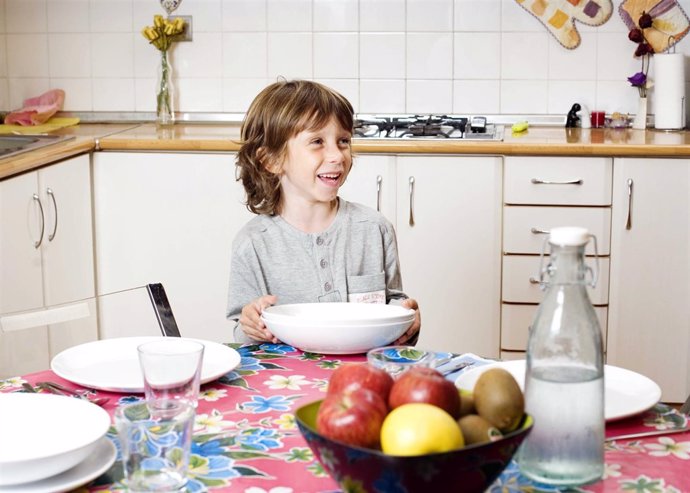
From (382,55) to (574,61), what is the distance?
66 cm

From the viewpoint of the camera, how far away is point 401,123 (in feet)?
11.6

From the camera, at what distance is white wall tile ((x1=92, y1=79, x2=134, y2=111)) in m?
3.78

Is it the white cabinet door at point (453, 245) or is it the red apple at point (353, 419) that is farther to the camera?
the white cabinet door at point (453, 245)

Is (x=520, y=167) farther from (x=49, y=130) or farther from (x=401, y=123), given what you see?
(x=49, y=130)

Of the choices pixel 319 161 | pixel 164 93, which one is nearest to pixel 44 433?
pixel 319 161

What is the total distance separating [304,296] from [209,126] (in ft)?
5.99

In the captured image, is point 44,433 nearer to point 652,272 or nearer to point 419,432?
point 419,432

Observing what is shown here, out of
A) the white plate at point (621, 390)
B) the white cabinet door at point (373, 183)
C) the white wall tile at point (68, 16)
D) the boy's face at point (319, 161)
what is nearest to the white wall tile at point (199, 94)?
the white wall tile at point (68, 16)

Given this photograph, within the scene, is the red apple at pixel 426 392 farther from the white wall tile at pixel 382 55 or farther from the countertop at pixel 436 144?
the white wall tile at pixel 382 55

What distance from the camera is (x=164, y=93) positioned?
3.69 meters

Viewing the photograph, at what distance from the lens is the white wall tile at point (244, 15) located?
3695 mm

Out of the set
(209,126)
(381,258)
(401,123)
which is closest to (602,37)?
(401,123)

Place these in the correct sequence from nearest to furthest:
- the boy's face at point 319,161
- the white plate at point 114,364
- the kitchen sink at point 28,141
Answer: the white plate at point 114,364 → the boy's face at point 319,161 → the kitchen sink at point 28,141

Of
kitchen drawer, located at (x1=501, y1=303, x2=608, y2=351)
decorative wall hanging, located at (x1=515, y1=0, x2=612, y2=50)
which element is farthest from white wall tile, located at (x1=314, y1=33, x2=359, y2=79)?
kitchen drawer, located at (x1=501, y1=303, x2=608, y2=351)
